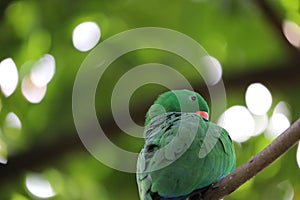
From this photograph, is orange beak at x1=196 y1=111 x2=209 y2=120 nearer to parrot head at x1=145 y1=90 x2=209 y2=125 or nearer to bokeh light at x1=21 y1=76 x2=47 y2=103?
parrot head at x1=145 y1=90 x2=209 y2=125

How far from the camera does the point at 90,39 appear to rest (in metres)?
6.52

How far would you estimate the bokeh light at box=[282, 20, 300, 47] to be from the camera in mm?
6152

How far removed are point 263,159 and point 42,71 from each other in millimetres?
3826

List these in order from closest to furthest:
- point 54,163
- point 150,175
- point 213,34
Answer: point 150,175 → point 54,163 → point 213,34

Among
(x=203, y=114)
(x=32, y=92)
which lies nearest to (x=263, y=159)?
(x=203, y=114)

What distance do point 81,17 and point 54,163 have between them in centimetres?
164

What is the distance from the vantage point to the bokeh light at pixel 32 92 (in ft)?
21.5

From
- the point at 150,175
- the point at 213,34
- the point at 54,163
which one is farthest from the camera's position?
the point at 213,34

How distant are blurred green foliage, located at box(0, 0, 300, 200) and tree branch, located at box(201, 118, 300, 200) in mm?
2841

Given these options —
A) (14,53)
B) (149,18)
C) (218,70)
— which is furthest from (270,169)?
(14,53)

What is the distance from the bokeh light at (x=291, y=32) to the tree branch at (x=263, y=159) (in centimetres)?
304


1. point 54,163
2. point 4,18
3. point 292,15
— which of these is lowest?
point 54,163

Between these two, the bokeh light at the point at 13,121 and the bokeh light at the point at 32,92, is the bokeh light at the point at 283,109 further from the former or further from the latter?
the bokeh light at the point at 13,121

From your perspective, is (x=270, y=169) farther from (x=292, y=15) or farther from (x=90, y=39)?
(x=90, y=39)
